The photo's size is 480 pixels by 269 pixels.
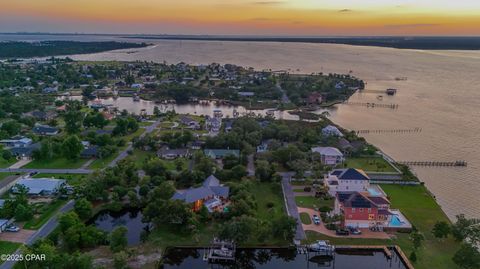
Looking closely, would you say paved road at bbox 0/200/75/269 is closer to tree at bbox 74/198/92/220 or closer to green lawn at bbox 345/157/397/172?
tree at bbox 74/198/92/220

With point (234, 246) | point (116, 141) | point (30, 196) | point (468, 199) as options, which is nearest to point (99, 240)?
point (234, 246)

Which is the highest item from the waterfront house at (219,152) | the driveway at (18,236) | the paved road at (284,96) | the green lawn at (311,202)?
the paved road at (284,96)

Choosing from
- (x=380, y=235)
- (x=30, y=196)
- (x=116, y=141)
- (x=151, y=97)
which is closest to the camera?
(x=380, y=235)

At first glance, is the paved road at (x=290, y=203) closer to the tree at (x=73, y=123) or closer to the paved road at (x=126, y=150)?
the paved road at (x=126, y=150)

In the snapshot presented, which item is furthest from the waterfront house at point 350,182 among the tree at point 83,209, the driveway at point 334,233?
the tree at point 83,209

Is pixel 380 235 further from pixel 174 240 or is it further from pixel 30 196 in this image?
pixel 30 196

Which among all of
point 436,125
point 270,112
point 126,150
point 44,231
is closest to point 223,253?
point 44,231
